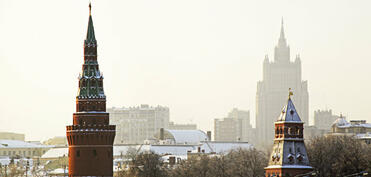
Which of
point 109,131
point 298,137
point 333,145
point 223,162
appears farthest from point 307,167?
point 223,162

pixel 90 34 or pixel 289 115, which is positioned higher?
pixel 90 34

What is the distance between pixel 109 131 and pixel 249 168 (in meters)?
49.5

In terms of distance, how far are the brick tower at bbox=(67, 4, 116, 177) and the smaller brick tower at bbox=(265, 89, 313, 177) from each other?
18.2 metres

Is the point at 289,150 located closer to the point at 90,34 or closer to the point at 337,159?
the point at 90,34

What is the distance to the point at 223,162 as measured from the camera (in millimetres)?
184875

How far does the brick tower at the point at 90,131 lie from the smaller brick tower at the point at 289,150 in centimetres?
1818

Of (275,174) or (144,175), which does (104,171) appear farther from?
(144,175)

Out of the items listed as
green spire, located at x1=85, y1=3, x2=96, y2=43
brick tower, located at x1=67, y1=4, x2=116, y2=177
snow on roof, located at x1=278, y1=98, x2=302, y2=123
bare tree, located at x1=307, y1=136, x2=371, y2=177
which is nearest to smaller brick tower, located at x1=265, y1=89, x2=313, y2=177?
snow on roof, located at x1=278, y1=98, x2=302, y2=123

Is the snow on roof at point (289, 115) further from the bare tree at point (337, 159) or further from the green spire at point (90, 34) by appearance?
the bare tree at point (337, 159)

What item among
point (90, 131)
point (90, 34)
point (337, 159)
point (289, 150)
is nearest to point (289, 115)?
point (289, 150)

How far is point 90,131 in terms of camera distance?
13012 cm

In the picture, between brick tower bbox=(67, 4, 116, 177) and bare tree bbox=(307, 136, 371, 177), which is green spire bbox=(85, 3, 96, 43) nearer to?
brick tower bbox=(67, 4, 116, 177)

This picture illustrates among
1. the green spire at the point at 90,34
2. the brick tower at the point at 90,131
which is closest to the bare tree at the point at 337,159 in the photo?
the brick tower at the point at 90,131

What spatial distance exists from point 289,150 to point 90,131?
2167cm
